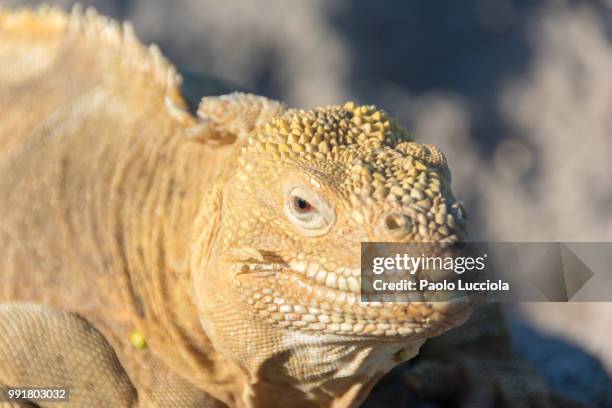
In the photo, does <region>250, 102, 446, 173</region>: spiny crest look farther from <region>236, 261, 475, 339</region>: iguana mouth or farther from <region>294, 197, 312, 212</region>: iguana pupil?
<region>236, 261, 475, 339</region>: iguana mouth

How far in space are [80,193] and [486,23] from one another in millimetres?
4767

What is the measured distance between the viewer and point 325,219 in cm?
308

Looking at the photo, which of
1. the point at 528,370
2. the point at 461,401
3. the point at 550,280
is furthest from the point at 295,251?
the point at 528,370

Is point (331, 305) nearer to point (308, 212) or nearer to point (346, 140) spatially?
point (308, 212)

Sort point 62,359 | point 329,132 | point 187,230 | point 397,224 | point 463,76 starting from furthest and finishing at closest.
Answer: point 463,76
point 62,359
point 187,230
point 329,132
point 397,224

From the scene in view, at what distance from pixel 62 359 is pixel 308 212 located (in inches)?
56.1

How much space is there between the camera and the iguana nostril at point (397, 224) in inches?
114

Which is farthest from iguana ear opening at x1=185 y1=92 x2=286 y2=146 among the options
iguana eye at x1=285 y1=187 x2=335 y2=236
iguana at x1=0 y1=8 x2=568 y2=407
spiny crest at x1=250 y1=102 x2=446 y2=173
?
iguana eye at x1=285 y1=187 x2=335 y2=236

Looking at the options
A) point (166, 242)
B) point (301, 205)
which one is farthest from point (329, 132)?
point (166, 242)

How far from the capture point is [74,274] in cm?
402

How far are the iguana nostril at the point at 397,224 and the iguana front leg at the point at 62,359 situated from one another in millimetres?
1598

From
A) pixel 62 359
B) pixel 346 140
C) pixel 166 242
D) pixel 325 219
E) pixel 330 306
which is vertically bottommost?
pixel 330 306

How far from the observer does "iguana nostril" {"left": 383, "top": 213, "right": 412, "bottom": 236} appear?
290cm

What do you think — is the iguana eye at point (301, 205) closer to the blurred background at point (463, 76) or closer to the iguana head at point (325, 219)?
the iguana head at point (325, 219)
